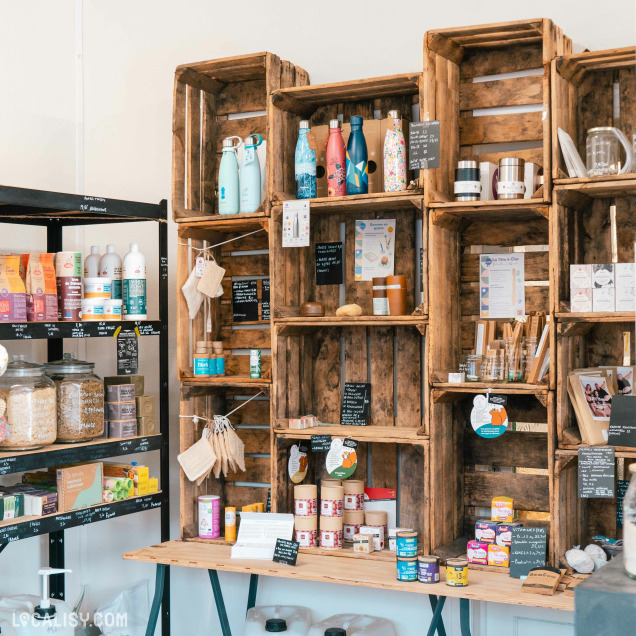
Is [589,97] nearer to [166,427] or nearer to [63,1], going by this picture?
[166,427]

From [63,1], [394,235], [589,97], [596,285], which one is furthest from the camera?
[63,1]

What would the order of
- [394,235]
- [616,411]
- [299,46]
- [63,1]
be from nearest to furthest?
[616,411] < [394,235] < [299,46] < [63,1]

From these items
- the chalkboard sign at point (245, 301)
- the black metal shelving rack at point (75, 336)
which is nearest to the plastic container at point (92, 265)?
the black metal shelving rack at point (75, 336)

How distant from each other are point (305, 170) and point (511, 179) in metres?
0.77

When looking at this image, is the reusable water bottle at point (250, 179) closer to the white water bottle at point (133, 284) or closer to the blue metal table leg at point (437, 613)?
the white water bottle at point (133, 284)

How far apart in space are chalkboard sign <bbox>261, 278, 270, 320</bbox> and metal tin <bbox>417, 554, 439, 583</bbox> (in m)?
1.22

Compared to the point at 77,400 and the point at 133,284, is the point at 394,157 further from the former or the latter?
the point at 77,400

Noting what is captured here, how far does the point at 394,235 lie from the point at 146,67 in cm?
147

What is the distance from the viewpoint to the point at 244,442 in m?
3.56

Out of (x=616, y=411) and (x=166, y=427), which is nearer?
(x=616, y=411)

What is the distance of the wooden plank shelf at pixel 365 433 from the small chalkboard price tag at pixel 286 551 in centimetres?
38

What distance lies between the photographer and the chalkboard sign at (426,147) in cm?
287

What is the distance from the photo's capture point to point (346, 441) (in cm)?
306

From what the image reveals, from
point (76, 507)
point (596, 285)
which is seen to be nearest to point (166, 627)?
point (76, 507)
